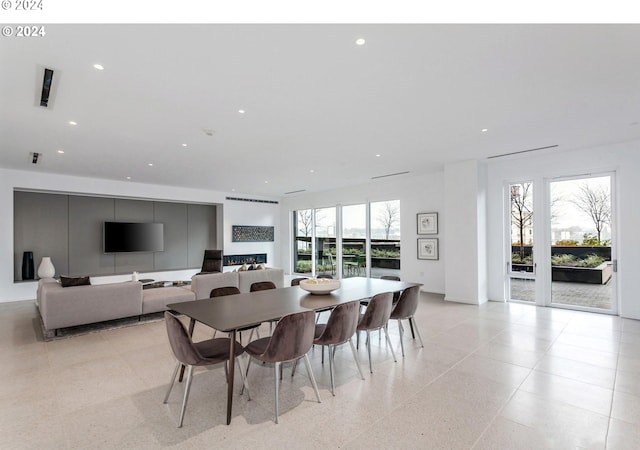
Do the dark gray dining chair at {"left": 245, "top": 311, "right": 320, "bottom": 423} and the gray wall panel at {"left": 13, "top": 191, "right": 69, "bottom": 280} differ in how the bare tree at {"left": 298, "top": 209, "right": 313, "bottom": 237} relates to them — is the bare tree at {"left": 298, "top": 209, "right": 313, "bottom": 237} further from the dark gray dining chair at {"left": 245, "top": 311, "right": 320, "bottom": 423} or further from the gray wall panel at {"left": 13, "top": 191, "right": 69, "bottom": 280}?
the dark gray dining chair at {"left": 245, "top": 311, "right": 320, "bottom": 423}

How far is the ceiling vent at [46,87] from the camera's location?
2779mm

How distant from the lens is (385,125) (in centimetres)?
421

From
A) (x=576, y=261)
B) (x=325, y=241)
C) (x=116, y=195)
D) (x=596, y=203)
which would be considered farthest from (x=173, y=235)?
(x=596, y=203)

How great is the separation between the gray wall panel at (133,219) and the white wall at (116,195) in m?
0.27

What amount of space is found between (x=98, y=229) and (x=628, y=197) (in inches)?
426

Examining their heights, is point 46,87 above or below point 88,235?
above

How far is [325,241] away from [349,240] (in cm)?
99

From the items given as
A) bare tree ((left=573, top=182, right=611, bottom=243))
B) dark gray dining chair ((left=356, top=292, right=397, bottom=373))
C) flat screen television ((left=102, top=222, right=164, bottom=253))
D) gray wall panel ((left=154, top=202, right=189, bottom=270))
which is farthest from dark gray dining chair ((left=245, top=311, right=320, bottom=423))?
gray wall panel ((left=154, top=202, right=189, bottom=270))

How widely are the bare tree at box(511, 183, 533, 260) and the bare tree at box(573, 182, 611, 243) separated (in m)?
0.70

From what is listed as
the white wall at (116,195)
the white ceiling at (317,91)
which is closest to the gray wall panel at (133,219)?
the white wall at (116,195)

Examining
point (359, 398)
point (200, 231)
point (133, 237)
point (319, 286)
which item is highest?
point (200, 231)

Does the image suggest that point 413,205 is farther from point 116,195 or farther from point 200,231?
point 116,195

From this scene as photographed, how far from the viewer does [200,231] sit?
10078mm

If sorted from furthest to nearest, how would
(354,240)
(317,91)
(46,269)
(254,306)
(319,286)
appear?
(354,240) → (46,269) → (319,286) → (317,91) → (254,306)
